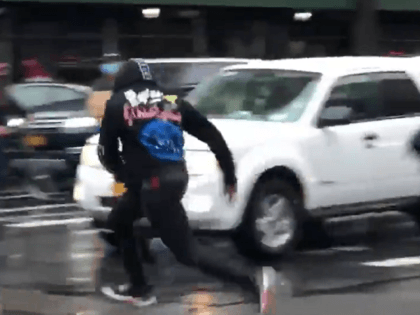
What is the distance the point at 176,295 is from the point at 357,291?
4.39 feet

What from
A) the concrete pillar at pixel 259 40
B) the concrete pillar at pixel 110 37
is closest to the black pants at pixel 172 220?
the concrete pillar at pixel 110 37

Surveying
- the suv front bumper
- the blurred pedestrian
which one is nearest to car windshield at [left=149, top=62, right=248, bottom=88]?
the blurred pedestrian

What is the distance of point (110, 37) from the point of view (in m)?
24.4

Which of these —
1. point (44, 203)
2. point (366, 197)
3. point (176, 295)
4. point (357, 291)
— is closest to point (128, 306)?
point (176, 295)

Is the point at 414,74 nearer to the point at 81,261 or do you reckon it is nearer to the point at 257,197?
the point at 257,197

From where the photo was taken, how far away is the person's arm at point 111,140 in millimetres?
7180

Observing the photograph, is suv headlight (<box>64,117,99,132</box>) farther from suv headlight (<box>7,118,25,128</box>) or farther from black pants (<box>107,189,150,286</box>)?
black pants (<box>107,189,150,286</box>)

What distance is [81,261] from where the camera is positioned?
9.88 m

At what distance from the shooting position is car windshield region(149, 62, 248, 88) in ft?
49.4

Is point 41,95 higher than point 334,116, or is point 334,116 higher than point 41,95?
point 41,95

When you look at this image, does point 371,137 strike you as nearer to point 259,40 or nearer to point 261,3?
point 261,3

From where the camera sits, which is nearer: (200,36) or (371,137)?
(371,137)

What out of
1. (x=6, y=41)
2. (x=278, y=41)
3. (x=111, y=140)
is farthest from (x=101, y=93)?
(x=278, y=41)

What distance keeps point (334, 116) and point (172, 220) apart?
333cm
